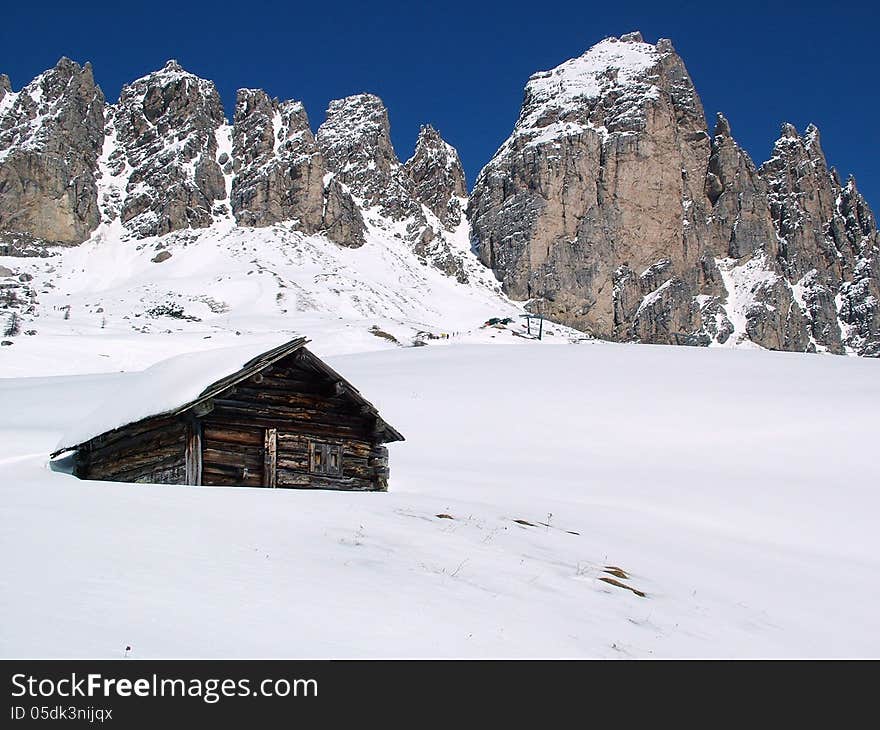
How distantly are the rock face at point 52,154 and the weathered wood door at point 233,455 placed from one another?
117 meters

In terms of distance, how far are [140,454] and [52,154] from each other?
126041mm

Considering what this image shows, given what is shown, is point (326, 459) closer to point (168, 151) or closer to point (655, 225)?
point (168, 151)

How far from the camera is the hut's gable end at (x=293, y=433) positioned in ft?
54.2

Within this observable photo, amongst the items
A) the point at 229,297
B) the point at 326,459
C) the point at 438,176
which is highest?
the point at 438,176

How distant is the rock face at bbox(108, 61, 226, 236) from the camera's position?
126125 mm

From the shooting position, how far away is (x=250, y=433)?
16.9 m

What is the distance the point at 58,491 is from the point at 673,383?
3089 centimetres

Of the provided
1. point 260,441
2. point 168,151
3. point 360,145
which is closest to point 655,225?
point 360,145

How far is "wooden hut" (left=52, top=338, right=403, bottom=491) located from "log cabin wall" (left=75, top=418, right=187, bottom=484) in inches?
0.8

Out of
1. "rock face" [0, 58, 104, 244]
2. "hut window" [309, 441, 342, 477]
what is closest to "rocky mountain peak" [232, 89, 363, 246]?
"rock face" [0, 58, 104, 244]

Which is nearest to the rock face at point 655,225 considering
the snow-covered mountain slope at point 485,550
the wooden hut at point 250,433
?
the snow-covered mountain slope at point 485,550

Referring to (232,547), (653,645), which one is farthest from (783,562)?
(232,547)

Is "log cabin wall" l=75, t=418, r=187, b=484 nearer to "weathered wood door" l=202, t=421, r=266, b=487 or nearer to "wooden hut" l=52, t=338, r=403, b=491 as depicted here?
"wooden hut" l=52, t=338, r=403, b=491
